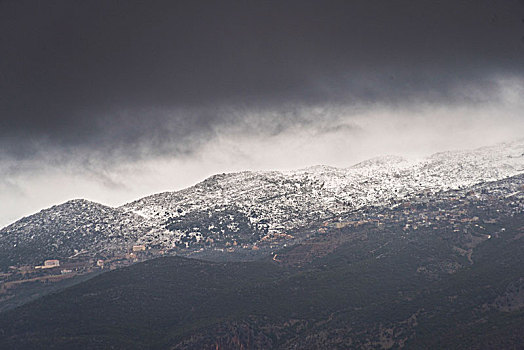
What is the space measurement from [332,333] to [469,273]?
2418 inches

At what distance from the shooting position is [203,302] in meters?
170

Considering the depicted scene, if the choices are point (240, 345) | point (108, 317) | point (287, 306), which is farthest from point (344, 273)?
point (108, 317)

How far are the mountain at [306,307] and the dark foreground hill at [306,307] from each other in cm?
36

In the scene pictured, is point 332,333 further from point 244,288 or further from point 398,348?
point 244,288

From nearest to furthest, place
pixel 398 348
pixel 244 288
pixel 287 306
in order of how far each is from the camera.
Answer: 1. pixel 398 348
2. pixel 287 306
3. pixel 244 288

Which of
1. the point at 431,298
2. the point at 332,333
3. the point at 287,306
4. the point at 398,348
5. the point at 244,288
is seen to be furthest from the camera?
the point at 244,288

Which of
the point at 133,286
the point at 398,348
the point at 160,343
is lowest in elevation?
the point at 398,348

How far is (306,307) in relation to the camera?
157375 mm

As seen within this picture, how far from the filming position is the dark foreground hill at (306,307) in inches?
5064

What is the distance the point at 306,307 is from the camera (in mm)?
157375

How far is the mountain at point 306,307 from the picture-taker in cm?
12862

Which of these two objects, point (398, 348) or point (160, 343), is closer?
point (398, 348)

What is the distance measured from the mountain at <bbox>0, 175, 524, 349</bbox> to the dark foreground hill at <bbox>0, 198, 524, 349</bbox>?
0.36m

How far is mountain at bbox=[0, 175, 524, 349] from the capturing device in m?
129
